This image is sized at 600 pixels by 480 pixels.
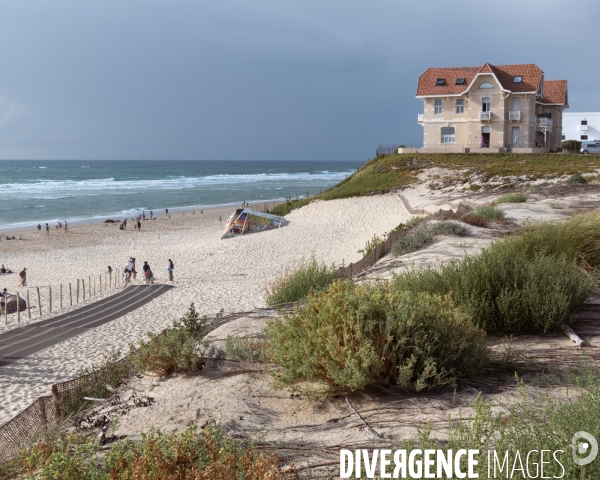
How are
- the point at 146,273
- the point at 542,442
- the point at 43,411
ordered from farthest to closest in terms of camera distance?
the point at 146,273 → the point at 43,411 → the point at 542,442

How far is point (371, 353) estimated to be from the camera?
5.01 metres

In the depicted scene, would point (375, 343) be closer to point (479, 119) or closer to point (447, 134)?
point (479, 119)

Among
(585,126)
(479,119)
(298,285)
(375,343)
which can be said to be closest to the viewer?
(375,343)

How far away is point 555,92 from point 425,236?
43624 mm

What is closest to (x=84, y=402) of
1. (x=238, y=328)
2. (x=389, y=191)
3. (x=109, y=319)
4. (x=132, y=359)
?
(x=132, y=359)

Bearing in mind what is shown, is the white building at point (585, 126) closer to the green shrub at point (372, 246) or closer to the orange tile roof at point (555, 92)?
the orange tile roof at point (555, 92)

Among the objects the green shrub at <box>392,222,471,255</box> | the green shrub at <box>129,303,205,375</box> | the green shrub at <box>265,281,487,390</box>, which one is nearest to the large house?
the green shrub at <box>392,222,471,255</box>

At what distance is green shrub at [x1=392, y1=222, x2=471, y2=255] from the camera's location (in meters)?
13.0

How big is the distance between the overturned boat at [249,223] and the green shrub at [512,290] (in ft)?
88.4

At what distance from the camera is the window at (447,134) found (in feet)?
153

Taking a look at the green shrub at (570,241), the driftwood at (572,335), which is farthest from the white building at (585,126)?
the driftwood at (572,335)

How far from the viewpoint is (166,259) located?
29578 mm

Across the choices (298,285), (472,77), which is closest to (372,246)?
(298,285)

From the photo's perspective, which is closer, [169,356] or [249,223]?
[169,356]
